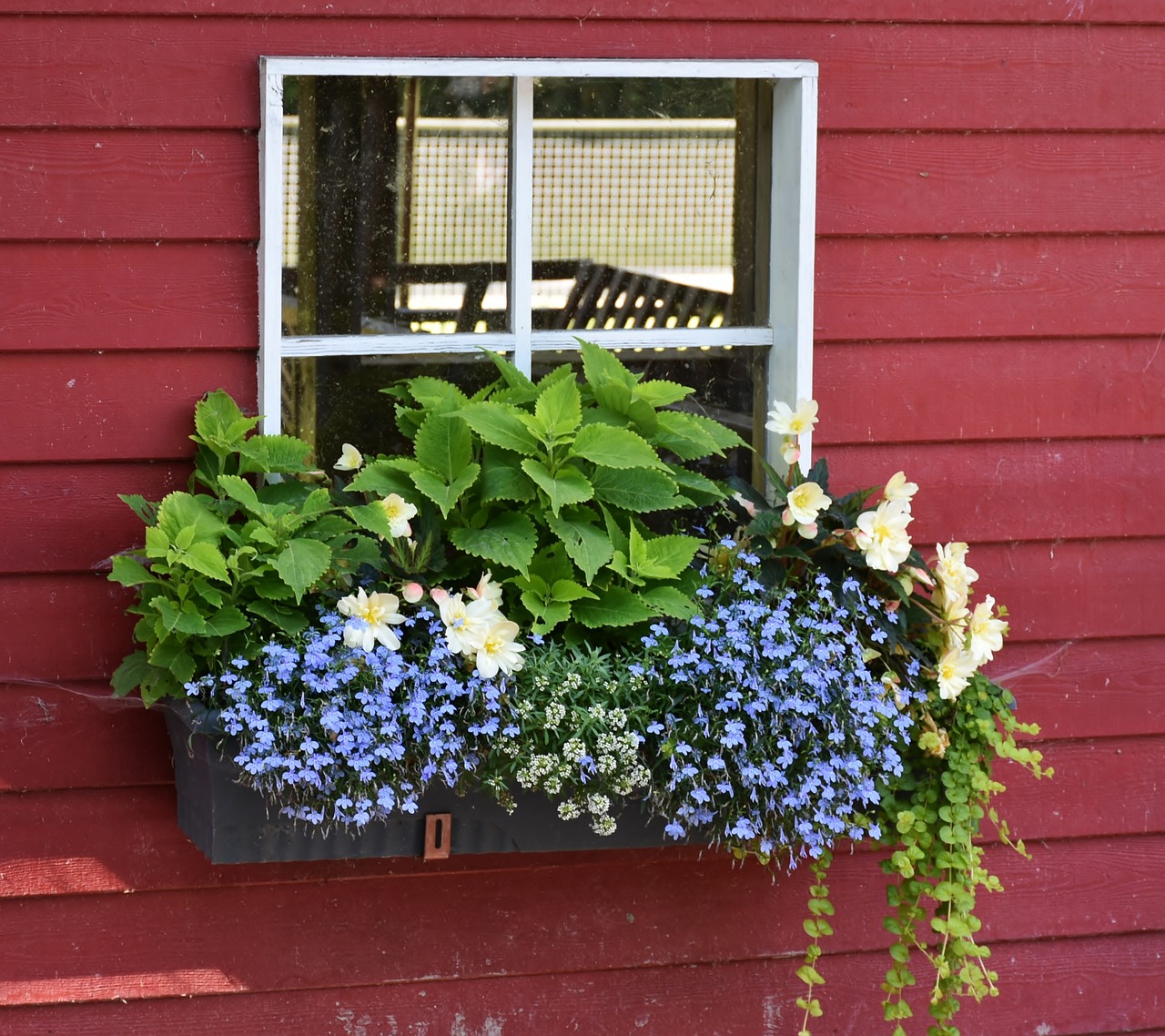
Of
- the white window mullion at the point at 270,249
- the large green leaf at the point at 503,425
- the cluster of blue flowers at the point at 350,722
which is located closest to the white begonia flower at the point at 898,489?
the large green leaf at the point at 503,425

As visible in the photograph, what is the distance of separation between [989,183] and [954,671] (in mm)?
841

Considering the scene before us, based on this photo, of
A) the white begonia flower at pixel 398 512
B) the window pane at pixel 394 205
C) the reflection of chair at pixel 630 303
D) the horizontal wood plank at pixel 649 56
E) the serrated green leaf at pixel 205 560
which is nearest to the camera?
the serrated green leaf at pixel 205 560

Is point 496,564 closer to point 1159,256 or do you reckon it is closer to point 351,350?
point 351,350

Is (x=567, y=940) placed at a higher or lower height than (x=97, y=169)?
lower

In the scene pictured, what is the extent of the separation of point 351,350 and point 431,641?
0.53 metres

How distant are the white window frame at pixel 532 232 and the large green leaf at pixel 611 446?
1.03ft

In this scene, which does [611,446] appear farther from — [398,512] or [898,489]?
[898,489]

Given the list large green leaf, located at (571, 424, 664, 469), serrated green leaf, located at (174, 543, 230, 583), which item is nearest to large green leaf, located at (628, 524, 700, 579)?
large green leaf, located at (571, 424, 664, 469)

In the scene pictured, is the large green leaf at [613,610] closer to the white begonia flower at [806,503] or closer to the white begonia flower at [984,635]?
the white begonia flower at [806,503]

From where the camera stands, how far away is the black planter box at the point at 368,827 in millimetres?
1951

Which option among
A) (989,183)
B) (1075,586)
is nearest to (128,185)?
(989,183)

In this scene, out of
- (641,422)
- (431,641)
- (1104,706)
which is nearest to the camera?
(431,641)

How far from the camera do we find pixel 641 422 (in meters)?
2.08

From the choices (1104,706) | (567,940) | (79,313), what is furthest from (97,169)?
(1104,706)
